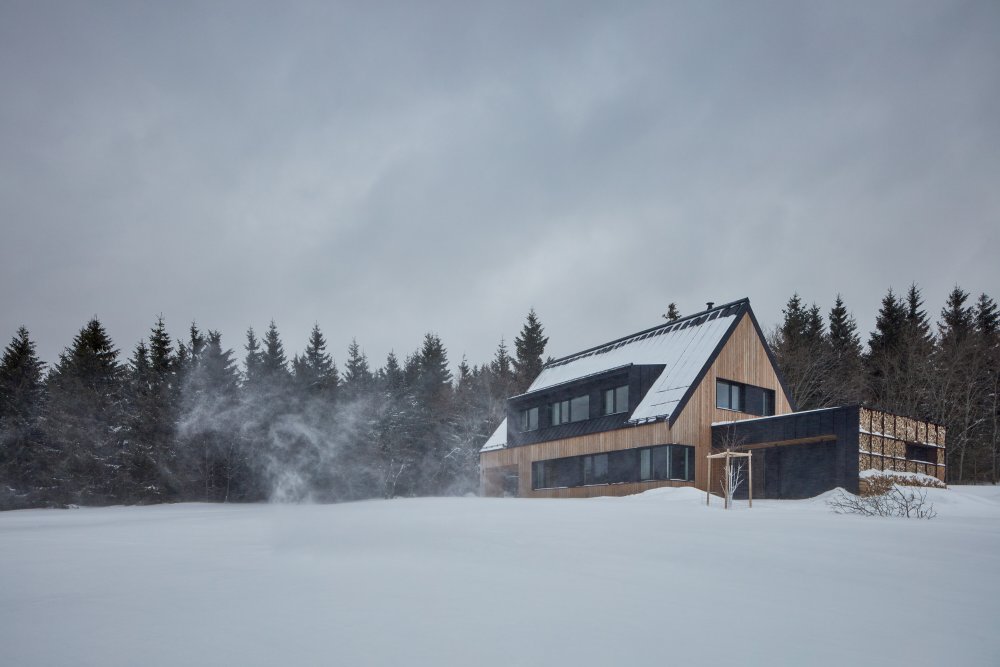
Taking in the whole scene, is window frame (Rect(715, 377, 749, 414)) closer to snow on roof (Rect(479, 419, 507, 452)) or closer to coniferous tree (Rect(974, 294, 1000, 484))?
snow on roof (Rect(479, 419, 507, 452))

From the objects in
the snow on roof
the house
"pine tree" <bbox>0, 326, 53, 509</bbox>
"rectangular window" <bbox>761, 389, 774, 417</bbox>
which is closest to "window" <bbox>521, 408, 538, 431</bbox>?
the house

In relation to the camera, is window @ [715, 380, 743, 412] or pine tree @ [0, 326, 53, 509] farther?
pine tree @ [0, 326, 53, 509]

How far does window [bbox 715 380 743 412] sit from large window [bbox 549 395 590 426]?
17.6 feet

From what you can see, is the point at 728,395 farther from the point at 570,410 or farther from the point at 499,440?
the point at 499,440

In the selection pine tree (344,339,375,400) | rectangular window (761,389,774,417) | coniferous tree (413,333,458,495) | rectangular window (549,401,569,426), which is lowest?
coniferous tree (413,333,458,495)

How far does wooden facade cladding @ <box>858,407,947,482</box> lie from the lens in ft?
60.6

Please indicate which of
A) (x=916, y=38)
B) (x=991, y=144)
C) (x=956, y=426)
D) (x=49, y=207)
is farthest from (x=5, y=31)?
(x=956, y=426)

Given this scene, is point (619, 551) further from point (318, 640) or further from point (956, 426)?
point (956, 426)

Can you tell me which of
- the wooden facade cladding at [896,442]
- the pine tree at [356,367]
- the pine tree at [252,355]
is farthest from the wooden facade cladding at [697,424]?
the pine tree at [356,367]

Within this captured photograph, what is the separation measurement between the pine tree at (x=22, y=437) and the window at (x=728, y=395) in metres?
30.6

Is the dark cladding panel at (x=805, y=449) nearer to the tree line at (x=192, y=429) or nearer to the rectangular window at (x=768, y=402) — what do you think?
the rectangular window at (x=768, y=402)

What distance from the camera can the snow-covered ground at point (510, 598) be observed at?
11.5 ft

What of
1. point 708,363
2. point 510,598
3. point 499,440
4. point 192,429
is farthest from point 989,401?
point 192,429

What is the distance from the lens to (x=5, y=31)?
18672mm
